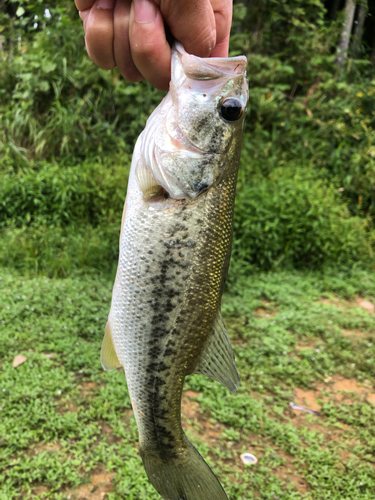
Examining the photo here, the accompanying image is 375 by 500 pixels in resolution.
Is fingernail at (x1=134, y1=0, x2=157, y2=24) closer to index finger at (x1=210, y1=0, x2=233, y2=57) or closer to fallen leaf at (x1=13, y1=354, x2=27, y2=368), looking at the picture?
index finger at (x1=210, y1=0, x2=233, y2=57)

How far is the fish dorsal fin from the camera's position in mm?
1606

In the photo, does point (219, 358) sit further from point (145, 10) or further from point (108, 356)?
point (145, 10)

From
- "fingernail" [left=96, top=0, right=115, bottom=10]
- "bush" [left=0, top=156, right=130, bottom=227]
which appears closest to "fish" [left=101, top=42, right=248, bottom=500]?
"fingernail" [left=96, top=0, right=115, bottom=10]

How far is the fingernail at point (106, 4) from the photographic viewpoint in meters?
1.43

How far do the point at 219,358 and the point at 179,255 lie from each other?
0.47 metres

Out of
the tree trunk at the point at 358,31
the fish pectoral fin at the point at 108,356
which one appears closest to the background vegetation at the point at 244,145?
the tree trunk at the point at 358,31

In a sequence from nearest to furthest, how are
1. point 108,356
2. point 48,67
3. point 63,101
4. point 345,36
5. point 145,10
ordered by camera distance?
1. point 145,10
2. point 108,356
3. point 48,67
4. point 63,101
5. point 345,36

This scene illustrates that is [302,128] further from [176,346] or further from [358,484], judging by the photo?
[176,346]

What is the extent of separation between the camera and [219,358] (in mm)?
1619

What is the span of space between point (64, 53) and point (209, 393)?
18.7 feet

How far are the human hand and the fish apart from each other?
0.07 m

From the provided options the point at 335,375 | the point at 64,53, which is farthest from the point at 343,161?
the point at 64,53

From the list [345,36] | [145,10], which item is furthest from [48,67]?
[345,36]

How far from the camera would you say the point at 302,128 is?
22.9ft
